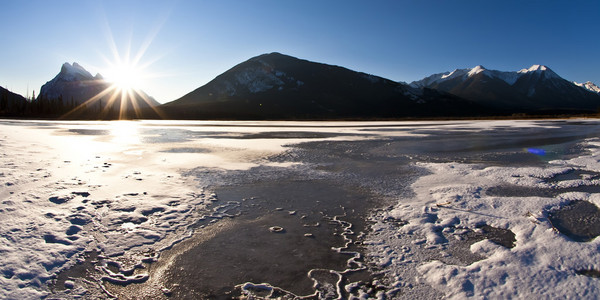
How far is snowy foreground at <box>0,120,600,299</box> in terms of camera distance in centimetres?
416

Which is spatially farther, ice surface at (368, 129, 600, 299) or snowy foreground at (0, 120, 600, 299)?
snowy foreground at (0, 120, 600, 299)

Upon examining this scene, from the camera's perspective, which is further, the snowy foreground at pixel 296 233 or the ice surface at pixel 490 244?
the snowy foreground at pixel 296 233

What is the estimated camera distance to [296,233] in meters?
5.91

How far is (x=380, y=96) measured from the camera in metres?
198

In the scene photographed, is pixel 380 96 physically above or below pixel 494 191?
above

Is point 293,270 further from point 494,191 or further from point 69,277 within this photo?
point 494,191

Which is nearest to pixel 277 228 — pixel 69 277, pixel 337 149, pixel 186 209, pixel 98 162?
pixel 186 209

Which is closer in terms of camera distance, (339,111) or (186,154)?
(186,154)

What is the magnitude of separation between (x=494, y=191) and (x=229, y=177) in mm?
7871

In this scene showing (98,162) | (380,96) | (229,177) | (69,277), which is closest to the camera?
(69,277)

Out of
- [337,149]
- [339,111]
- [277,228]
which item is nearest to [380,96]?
[339,111]

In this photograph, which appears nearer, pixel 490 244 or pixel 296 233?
pixel 490 244

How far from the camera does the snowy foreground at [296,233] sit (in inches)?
164

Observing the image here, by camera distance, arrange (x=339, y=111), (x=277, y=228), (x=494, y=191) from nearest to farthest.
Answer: (x=277, y=228) → (x=494, y=191) → (x=339, y=111)
